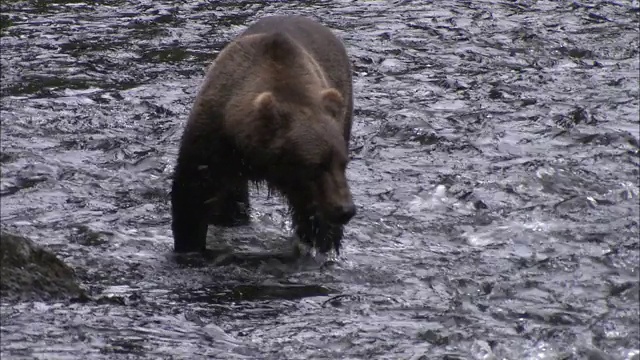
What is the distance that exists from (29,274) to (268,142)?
161cm

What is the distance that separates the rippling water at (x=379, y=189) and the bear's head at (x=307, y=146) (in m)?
0.69

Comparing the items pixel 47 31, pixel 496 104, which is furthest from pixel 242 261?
pixel 47 31

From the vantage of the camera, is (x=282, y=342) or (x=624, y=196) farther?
(x=624, y=196)

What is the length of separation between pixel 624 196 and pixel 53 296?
447 centimetres

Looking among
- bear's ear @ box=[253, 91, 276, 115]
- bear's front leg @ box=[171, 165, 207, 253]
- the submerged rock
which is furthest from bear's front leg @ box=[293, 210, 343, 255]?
the submerged rock

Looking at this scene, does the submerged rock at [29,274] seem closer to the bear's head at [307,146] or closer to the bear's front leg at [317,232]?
the bear's head at [307,146]

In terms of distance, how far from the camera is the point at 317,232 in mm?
8586

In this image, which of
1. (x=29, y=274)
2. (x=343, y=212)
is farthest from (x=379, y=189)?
(x=29, y=274)

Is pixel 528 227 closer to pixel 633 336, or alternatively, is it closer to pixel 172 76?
pixel 633 336

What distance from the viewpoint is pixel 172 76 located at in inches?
498

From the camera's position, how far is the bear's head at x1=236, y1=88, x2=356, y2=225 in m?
7.82

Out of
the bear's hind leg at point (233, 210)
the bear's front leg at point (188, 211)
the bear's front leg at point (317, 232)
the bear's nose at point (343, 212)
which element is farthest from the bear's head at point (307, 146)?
the bear's hind leg at point (233, 210)

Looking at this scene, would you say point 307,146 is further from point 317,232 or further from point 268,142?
point 317,232

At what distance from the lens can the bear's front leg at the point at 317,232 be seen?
837 cm
